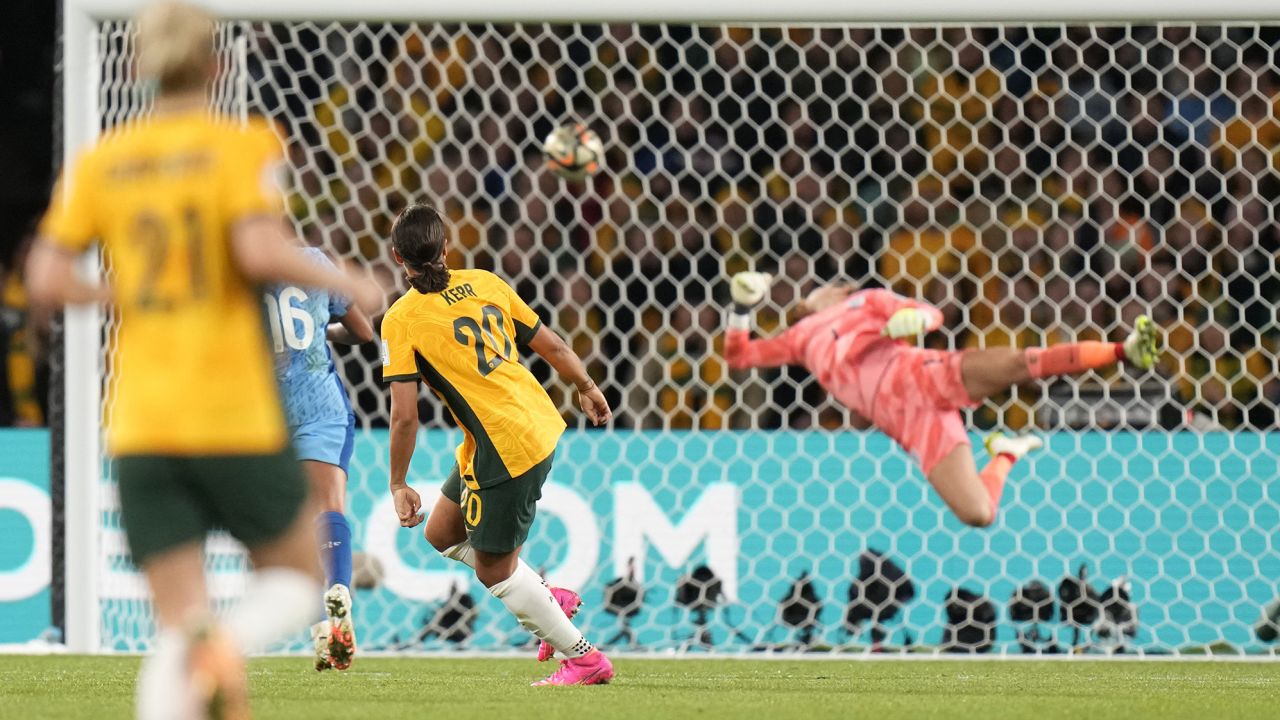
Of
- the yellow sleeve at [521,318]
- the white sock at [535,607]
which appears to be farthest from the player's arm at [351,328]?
the white sock at [535,607]

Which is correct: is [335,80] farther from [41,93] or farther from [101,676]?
[101,676]

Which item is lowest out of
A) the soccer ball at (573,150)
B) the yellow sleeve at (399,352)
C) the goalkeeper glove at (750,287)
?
the yellow sleeve at (399,352)

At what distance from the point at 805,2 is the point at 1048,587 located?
232 centimetres

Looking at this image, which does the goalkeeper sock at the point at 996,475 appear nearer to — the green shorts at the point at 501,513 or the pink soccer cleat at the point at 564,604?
the pink soccer cleat at the point at 564,604

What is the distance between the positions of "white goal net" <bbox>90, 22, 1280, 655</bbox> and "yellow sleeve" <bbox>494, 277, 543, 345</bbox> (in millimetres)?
1578

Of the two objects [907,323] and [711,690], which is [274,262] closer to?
[711,690]

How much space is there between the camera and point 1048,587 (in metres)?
6.14

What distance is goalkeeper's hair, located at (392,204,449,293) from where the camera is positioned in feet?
15.0

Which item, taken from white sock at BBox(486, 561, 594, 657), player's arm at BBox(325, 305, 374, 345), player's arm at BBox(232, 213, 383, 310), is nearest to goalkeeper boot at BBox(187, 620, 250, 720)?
player's arm at BBox(232, 213, 383, 310)

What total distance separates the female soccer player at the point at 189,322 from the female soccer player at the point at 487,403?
6.87 feet

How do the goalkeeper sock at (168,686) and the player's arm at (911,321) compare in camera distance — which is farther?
the player's arm at (911,321)

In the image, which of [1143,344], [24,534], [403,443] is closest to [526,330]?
[403,443]

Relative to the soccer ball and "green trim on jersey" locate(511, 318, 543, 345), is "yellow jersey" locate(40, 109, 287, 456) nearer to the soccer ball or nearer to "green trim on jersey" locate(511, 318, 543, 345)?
"green trim on jersey" locate(511, 318, 543, 345)

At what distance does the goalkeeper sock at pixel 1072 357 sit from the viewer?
5.14 metres
